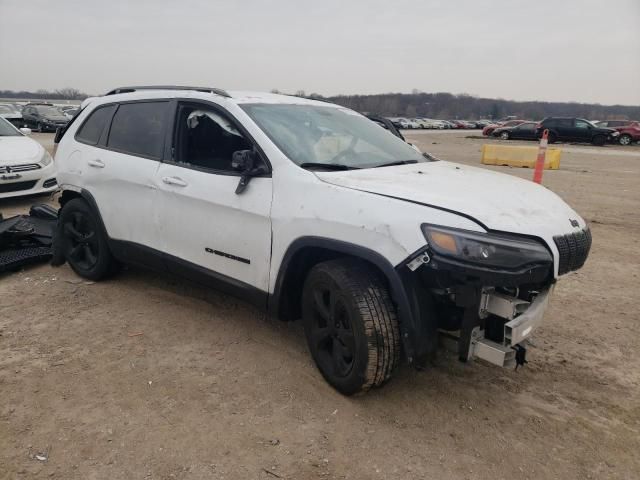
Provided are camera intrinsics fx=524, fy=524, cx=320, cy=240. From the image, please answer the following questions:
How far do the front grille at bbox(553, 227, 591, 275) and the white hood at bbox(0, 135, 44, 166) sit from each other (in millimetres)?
7782

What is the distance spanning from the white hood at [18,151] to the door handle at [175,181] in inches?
204

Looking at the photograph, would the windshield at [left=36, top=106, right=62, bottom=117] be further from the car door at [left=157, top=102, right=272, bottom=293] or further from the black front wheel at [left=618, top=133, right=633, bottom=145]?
the black front wheel at [left=618, top=133, right=633, bottom=145]

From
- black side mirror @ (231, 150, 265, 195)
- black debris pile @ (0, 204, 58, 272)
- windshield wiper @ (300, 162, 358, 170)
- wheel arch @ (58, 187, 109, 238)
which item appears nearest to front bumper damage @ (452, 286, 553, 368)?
windshield wiper @ (300, 162, 358, 170)

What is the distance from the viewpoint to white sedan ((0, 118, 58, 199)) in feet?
25.3

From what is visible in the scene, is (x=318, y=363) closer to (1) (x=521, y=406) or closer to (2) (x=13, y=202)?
(1) (x=521, y=406)

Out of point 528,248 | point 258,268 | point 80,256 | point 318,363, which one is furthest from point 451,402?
point 80,256

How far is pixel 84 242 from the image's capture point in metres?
4.89

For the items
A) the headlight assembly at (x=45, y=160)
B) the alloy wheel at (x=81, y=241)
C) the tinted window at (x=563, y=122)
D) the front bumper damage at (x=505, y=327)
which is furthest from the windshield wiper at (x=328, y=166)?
the tinted window at (x=563, y=122)

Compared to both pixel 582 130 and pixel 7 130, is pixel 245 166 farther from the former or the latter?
pixel 582 130

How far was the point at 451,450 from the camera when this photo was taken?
2.70 metres

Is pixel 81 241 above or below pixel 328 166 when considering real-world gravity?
below

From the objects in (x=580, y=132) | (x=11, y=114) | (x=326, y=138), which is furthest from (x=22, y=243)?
(x=580, y=132)

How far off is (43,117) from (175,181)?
26873mm

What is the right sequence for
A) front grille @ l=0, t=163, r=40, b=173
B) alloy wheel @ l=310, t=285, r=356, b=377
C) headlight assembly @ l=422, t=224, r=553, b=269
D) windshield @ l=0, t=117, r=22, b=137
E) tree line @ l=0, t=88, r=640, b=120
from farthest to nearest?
1. tree line @ l=0, t=88, r=640, b=120
2. windshield @ l=0, t=117, r=22, b=137
3. front grille @ l=0, t=163, r=40, b=173
4. alloy wheel @ l=310, t=285, r=356, b=377
5. headlight assembly @ l=422, t=224, r=553, b=269
